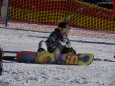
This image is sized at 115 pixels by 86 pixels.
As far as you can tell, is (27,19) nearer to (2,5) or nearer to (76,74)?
(2,5)

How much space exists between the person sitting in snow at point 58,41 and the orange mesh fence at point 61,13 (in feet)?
31.2

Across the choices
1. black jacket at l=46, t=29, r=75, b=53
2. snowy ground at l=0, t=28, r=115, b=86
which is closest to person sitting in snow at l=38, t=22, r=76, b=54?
black jacket at l=46, t=29, r=75, b=53

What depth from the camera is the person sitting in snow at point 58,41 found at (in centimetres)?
784

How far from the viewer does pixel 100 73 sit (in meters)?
6.97

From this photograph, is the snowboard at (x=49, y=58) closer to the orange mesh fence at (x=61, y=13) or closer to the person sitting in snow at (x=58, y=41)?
the person sitting in snow at (x=58, y=41)

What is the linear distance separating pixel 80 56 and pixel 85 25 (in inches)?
396

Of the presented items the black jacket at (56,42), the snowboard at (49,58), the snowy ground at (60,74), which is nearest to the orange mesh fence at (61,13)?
the snowy ground at (60,74)

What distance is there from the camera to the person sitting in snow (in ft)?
25.7

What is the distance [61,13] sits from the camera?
1780 cm

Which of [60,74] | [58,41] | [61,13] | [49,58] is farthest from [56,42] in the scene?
[61,13]

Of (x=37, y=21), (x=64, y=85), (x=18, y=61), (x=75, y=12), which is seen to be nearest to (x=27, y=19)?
(x=37, y=21)

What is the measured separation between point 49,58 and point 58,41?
1.93 ft

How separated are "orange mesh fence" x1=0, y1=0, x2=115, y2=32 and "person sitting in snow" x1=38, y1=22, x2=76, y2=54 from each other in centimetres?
950

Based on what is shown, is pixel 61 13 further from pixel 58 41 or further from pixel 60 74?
pixel 60 74
